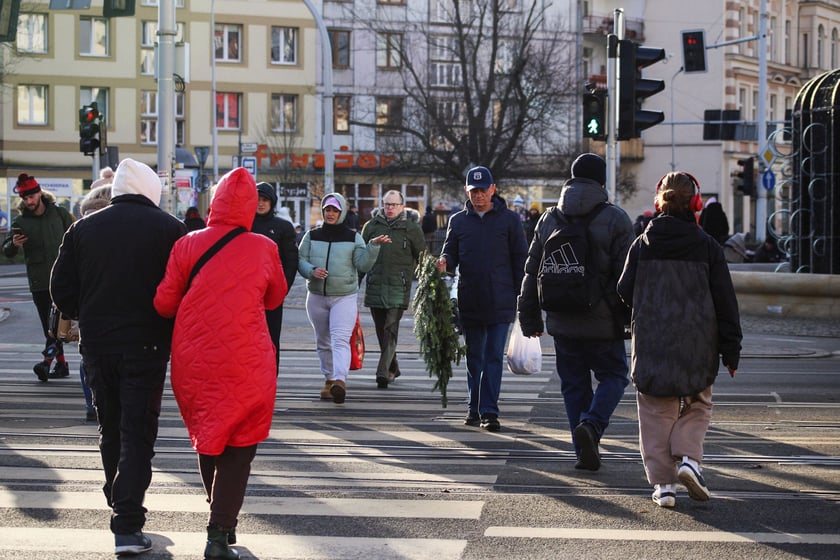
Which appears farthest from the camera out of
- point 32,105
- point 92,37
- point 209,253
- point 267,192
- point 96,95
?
point 96,95

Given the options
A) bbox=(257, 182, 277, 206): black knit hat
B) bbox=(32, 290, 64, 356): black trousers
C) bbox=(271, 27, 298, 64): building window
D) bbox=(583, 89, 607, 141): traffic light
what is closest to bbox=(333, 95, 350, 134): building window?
bbox=(271, 27, 298, 64): building window

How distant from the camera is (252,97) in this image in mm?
61281

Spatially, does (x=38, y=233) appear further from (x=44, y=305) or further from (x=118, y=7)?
(x=118, y=7)

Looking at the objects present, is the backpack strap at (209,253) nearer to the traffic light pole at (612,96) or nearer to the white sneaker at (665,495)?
the white sneaker at (665,495)

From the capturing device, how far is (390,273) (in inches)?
511

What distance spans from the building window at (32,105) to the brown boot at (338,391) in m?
50.3

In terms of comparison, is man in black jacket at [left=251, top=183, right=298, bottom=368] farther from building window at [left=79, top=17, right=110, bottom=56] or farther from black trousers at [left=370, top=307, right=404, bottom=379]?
building window at [left=79, top=17, right=110, bottom=56]

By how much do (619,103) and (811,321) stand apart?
239 inches

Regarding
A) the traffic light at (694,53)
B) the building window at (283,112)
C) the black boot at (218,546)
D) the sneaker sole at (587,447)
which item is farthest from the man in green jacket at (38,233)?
the building window at (283,112)

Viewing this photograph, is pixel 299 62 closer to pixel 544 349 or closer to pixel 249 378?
pixel 544 349

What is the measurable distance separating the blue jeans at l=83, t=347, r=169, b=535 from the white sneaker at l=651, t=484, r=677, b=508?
2729mm

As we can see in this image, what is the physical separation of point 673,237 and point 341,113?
5504 centimetres

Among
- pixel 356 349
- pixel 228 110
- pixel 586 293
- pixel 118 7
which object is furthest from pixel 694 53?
pixel 228 110

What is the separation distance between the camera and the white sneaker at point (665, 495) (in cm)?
720
